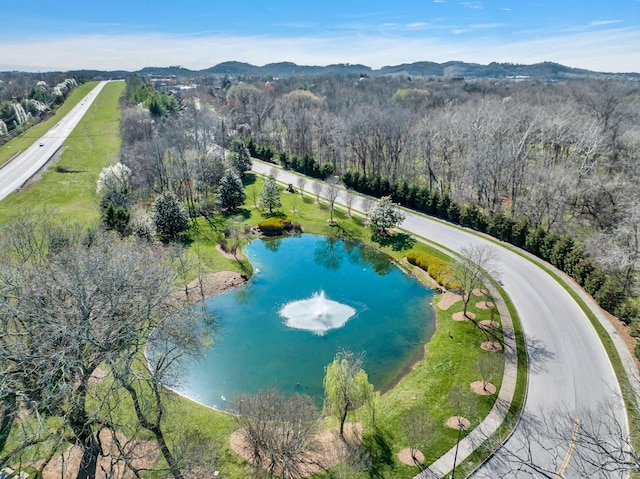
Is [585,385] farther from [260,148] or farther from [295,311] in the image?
[260,148]

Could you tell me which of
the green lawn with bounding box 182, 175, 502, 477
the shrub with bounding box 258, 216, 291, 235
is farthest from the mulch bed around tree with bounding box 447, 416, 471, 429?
the shrub with bounding box 258, 216, 291, 235

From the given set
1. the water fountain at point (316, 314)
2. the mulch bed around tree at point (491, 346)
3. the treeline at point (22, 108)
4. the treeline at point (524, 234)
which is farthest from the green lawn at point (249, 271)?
the treeline at point (22, 108)

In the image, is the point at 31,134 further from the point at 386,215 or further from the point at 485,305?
the point at 485,305

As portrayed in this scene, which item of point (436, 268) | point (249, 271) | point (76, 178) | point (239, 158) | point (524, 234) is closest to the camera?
point (436, 268)

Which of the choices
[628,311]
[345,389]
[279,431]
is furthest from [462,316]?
[279,431]

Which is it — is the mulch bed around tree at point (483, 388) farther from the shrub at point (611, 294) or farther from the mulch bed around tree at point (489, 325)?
the shrub at point (611, 294)

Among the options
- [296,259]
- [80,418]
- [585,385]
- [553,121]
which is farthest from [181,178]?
[553,121]

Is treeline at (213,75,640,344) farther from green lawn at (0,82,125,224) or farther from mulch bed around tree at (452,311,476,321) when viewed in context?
green lawn at (0,82,125,224)
